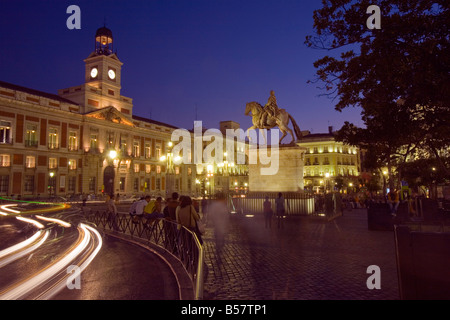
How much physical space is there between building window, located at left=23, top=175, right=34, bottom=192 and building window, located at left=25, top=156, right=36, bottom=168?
143 centimetres

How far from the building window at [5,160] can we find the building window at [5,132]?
75.0 inches

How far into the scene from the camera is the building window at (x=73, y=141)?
48.8m

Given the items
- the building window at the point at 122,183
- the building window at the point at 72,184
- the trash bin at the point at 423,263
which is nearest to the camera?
the trash bin at the point at 423,263

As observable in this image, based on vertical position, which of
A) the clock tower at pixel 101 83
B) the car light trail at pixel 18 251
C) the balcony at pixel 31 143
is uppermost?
the clock tower at pixel 101 83

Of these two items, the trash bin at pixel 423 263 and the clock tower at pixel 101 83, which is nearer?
the trash bin at pixel 423 263

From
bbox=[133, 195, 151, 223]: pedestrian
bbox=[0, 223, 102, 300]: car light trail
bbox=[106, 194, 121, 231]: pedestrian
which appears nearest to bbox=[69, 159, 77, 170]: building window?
bbox=[106, 194, 121, 231]: pedestrian

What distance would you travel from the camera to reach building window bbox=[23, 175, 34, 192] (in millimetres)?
41922

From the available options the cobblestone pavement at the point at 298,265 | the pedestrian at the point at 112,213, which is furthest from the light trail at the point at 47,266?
the cobblestone pavement at the point at 298,265

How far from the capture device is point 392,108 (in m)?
8.95

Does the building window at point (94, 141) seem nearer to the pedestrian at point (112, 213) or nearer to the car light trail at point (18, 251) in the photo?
the pedestrian at point (112, 213)

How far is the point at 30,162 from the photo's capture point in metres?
42.8
